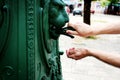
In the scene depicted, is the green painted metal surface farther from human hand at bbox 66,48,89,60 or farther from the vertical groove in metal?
human hand at bbox 66,48,89,60

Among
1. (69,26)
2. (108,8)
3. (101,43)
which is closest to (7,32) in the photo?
(69,26)

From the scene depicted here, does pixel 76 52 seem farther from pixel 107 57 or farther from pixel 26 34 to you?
pixel 26 34

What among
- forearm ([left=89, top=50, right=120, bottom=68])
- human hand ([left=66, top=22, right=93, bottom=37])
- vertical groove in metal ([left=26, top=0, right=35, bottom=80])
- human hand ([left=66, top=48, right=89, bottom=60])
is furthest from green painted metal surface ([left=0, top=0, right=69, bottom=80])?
forearm ([left=89, top=50, right=120, bottom=68])

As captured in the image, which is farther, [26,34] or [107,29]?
[107,29]

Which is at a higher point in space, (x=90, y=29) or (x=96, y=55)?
(x=90, y=29)

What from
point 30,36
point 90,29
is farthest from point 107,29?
point 30,36

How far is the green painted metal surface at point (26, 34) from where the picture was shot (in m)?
2.37

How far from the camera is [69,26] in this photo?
8.68ft

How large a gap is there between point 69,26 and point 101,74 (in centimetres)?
492

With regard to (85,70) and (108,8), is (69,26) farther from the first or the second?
(108,8)

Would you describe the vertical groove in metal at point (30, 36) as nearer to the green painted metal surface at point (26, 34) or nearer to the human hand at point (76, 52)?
the green painted metal surface at point (26, 34)

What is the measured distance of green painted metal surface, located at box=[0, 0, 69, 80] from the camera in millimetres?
2369

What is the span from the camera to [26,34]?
237cm

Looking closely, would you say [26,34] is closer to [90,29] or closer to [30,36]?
[30,36]
